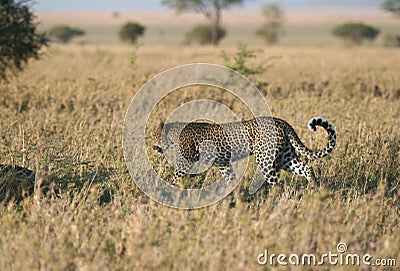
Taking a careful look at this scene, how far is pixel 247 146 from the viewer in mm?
5719

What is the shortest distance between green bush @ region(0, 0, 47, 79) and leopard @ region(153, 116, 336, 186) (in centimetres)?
703

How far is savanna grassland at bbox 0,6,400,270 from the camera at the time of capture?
12.2ft

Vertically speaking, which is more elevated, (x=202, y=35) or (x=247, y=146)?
(x=247, y=146)

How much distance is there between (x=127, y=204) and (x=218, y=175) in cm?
151

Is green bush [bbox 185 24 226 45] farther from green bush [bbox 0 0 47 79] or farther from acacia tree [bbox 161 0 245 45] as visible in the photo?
green bush [bbox 0 0 47 79]

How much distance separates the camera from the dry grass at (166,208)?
3.71 meters

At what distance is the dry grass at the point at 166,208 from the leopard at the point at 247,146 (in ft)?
0.79

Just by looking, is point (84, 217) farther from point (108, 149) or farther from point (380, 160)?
point (380, 160)

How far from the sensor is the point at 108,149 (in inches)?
260

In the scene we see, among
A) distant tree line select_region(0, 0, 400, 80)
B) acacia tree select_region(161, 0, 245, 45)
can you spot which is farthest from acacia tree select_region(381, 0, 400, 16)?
acacia tree select_region(161, 0, 245, 45)

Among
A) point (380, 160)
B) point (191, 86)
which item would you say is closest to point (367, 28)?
point (191, 86)

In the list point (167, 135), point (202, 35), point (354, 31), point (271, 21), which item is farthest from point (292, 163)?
point (354, 31)

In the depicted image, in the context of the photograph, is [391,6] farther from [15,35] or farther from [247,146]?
[247,146]
